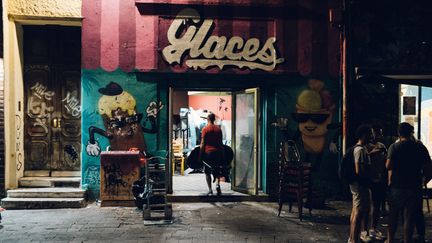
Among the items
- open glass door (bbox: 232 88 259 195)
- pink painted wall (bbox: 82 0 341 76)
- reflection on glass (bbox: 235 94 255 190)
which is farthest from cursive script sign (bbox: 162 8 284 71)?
reflection on glass (bbox: 235 94 255 190)

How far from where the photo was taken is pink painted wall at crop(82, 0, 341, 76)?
10.0 metres

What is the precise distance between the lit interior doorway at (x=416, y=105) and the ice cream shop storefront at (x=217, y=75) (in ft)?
5.04

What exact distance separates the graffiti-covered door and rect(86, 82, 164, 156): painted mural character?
78 cm

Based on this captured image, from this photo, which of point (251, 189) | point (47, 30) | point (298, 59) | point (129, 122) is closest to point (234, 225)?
point (251, 189)

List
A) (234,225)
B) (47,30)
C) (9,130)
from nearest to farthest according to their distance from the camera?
(234,225) → (9,130) → (47,30)

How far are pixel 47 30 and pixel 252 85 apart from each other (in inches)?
185

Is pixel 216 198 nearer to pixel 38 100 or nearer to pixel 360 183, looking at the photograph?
pixel 360 183

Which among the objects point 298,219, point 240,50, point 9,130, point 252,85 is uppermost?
point 240,50

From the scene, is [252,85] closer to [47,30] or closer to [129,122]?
[129,122]

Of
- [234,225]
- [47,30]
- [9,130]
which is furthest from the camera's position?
[47,30]

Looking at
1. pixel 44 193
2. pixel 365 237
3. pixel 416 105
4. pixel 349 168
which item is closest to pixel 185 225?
pixel 365 237

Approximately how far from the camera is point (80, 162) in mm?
10594

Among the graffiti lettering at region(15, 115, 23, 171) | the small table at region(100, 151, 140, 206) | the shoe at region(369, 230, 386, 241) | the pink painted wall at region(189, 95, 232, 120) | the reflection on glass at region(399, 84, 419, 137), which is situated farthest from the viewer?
the pink painted wall at region(189, 95, 232, 120)

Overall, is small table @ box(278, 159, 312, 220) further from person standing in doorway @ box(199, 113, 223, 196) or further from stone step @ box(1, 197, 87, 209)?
stone step @ box(1, 197, 87, 209)
